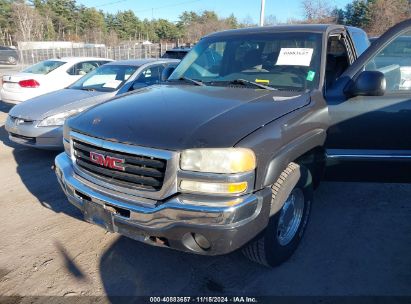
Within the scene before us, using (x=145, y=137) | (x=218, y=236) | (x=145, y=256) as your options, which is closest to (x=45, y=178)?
(x=145, y=256)

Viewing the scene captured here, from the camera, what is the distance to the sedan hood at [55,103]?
5773mm

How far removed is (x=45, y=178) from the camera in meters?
5.03

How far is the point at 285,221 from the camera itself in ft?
10.1

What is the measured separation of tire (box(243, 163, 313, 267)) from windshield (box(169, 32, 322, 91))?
867 millimetres

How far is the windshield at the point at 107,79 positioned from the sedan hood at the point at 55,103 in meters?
0.27

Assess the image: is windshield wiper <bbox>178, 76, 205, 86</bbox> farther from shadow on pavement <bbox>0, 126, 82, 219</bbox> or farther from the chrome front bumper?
shadow on pavement <bbox>0, 126, 82, 219</bbox>

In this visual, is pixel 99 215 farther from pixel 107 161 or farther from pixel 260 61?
pixel 260 61

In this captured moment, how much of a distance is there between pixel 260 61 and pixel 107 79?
4.29 metres

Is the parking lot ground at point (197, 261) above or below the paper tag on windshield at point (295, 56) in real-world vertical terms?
below

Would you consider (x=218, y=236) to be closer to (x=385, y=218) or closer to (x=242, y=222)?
(x=242, y=222)

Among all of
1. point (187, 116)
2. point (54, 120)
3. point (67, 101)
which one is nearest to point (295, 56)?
point (187, 116)

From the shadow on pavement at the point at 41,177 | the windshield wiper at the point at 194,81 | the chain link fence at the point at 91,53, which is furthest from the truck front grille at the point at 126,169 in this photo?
the chain link fence at the point at 91,53

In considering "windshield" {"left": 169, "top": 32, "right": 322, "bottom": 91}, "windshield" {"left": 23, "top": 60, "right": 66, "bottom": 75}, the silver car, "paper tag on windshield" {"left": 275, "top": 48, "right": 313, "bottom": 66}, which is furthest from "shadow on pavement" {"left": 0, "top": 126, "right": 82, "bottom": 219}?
"windshield" {"left": 23, "top": 60, "right": 66, "bottom": 75}

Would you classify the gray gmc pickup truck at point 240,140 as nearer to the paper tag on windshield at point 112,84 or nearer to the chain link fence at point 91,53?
the paper tag on windshield at point 112,84
